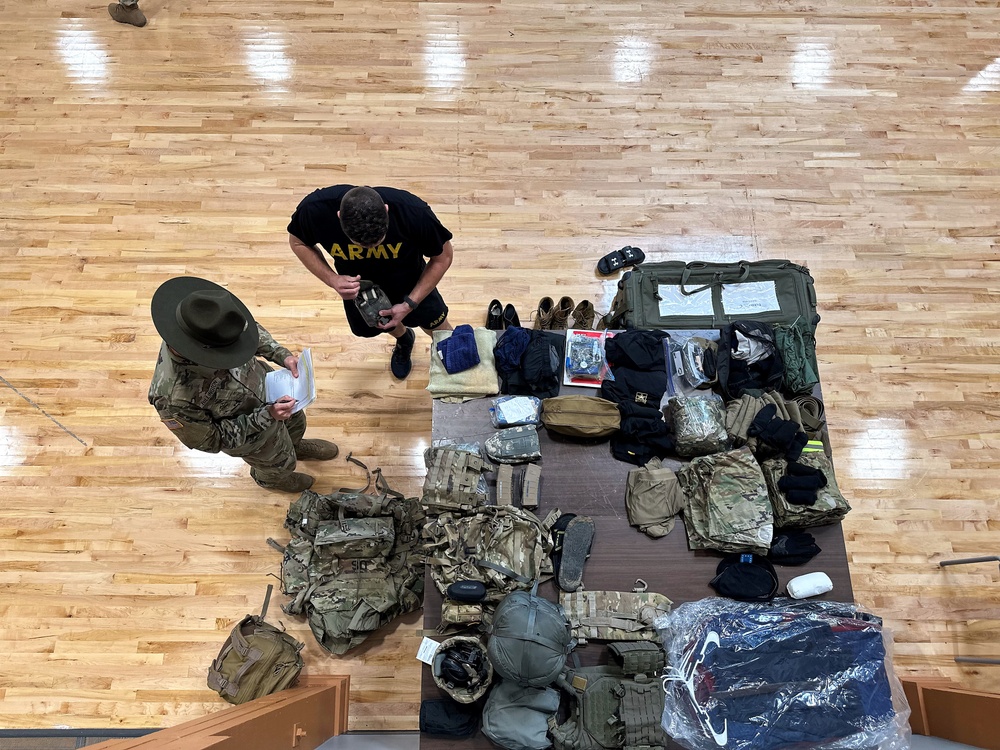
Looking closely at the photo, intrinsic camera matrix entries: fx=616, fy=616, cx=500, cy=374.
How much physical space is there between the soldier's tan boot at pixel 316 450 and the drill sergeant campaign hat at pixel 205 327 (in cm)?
141

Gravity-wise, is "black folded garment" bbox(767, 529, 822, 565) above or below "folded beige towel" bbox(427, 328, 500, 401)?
below

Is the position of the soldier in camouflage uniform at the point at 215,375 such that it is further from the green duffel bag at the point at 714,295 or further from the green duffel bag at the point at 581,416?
the green duffel bag at the point at 714,295

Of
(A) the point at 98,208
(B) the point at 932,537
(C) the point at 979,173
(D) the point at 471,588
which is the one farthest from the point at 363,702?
(C) the point at 979,173

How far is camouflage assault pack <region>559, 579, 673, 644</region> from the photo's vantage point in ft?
9.30

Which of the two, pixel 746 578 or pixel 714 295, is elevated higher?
pixel 714 295

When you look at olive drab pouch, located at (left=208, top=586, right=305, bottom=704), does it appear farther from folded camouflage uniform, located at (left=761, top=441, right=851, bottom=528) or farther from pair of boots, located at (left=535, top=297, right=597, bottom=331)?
folded camouflage uniform, located at (left=761, top=441, right=851, bottom=528)

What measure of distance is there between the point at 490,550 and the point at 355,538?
1.11 m

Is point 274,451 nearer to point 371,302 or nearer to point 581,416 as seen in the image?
point 371,302

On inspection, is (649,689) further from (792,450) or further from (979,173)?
(979,173)

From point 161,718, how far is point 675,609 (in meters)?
3.11

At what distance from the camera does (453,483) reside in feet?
10.00

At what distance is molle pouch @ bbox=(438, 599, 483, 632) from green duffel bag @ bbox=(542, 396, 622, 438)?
3.15 feet

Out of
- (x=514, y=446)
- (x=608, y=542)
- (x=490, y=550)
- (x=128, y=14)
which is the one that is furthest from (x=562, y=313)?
(x=128, y=14)

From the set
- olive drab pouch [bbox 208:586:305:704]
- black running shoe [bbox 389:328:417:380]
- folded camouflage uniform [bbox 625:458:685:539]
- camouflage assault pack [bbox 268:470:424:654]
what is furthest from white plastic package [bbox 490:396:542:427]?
olive drab pouch [bbox 208:586:305:704]
